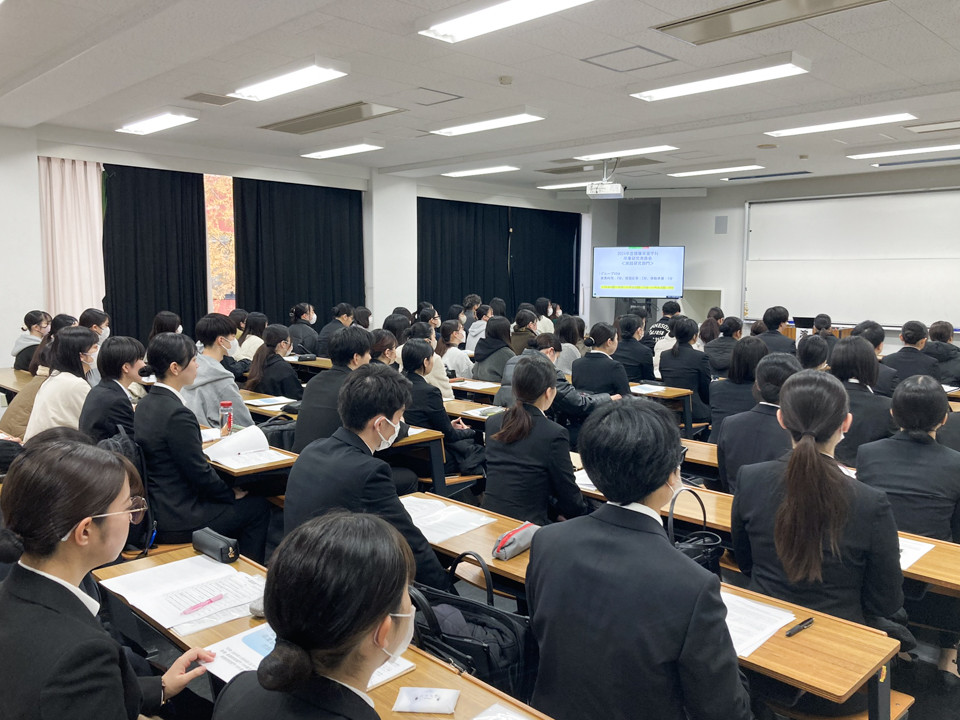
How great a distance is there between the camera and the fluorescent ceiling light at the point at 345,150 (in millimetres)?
7902

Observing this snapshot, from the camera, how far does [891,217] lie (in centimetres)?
998

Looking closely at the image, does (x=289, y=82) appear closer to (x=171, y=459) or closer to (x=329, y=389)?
(x=329, y=389)

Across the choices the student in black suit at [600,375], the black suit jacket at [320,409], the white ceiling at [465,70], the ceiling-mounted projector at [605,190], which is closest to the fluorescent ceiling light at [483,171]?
the white ceiling at [465,70]

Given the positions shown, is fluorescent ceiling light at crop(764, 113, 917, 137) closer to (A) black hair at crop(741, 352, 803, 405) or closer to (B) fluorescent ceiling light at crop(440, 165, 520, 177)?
(B) fluorescent ceiling light at crop(440, 165, 520, 177)

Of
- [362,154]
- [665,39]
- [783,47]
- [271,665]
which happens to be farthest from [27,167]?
[271,665]

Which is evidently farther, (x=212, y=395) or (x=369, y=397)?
(x=212, y=395)

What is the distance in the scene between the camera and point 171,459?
2.95 m

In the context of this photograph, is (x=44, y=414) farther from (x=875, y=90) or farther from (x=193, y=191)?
(x=875, y=90)

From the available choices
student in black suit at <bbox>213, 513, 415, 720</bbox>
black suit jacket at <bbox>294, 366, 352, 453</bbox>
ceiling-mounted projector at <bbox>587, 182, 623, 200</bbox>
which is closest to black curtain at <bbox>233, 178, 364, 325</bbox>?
ceiling-mounted projector at <bbox>587, 182, 623, 200</bbox>

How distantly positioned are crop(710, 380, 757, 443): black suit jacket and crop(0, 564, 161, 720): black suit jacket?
11.6 ft

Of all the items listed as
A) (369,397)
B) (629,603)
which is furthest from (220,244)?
(629,603)

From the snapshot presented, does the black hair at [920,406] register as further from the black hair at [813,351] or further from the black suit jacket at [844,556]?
the black hair at [813,351]

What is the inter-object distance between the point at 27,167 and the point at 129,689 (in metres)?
7.17

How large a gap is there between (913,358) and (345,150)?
240 inches
